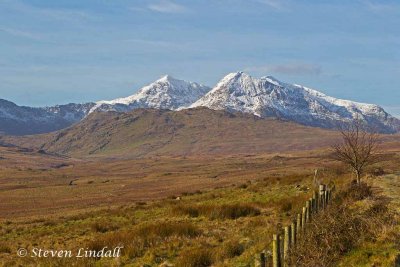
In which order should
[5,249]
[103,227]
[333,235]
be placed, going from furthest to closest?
[103,227] < [5,249] < [333,235]

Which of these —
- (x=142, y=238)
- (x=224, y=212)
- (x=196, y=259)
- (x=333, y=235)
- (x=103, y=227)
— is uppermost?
(x=333, y=235)

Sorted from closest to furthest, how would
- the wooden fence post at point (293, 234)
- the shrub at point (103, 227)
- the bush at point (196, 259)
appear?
the wooden fence post at point (293, 234), the bush at point (196, 259), the shrub at point (103, 227)

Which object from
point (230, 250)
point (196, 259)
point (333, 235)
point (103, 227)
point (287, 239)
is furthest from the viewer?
point (103, 227)

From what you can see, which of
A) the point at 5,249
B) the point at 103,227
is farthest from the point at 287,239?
the point at 103,227

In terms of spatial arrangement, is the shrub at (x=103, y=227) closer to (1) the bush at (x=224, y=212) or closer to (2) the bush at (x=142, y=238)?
(1) the bush at (x=224, y=212)

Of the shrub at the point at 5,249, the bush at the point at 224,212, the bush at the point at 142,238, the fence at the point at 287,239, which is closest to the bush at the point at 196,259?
the fence at the point at 287,239

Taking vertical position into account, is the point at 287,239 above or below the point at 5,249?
above

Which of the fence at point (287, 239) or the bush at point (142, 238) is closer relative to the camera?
the fence at point (287, 239)

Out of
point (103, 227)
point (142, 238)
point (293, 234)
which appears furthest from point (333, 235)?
point (103, 227)

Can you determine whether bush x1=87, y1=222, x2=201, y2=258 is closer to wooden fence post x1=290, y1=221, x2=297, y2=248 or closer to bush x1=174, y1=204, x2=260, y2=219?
bush x1=174, y1=204, x2=260, y2=219

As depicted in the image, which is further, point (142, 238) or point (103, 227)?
point (103, 227)

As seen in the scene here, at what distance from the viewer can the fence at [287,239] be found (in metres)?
11.3

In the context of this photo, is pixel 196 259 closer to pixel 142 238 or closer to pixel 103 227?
pixel 142 238

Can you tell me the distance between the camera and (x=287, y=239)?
42.7 ft
